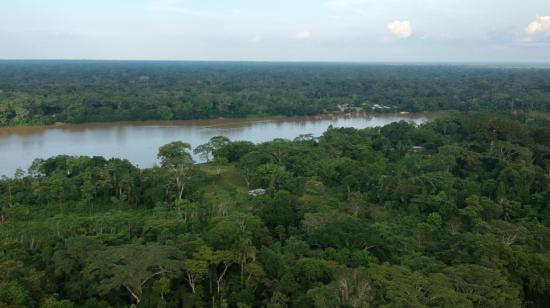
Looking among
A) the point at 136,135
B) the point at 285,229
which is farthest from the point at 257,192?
the point at 136,135

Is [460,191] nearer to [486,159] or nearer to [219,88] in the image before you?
[486,159]

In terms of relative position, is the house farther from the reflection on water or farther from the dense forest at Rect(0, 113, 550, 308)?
the reflection on water

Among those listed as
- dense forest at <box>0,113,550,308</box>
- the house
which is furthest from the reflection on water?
the house

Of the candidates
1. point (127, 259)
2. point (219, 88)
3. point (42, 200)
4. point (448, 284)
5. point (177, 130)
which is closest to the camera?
point (448, 284)

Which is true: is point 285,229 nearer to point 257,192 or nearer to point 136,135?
point 257,192

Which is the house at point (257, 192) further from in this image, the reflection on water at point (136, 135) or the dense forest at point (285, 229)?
the reflection on water at point (136, 135)

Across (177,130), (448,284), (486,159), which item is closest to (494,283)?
(448,284)
